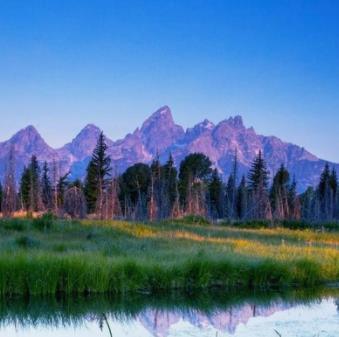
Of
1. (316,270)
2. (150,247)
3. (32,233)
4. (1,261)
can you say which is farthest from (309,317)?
(32,233)

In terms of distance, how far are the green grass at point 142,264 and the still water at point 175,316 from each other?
2.20 ft

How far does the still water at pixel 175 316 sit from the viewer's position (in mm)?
10945

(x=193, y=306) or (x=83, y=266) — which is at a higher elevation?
(x=83, y=266)

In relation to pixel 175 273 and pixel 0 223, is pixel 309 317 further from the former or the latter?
pixel 0 223

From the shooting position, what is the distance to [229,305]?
44.3 feet

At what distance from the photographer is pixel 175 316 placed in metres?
12.3

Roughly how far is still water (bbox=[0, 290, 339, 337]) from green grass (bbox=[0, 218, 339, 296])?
670 mm

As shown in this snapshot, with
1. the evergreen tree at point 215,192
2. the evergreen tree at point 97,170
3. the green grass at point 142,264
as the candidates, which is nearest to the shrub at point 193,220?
the green grass at point 142,264

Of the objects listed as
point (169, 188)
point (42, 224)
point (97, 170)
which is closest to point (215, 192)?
point (169, 188)

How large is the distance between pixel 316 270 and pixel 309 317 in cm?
449

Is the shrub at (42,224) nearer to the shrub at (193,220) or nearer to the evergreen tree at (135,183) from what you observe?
the shrub at (193,220)

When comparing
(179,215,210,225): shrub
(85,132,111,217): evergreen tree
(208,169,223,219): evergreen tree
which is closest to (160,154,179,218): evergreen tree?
(208,169,223,219): evergreen tree

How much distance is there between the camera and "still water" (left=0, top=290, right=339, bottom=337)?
10945mm

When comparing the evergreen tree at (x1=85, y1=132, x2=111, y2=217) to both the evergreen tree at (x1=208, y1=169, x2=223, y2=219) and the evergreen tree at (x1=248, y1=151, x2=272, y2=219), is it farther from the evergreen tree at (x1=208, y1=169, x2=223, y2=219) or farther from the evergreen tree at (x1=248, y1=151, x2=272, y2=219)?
the evergreen tree at (x1=248, y1=151, x2=272, y2=219)
